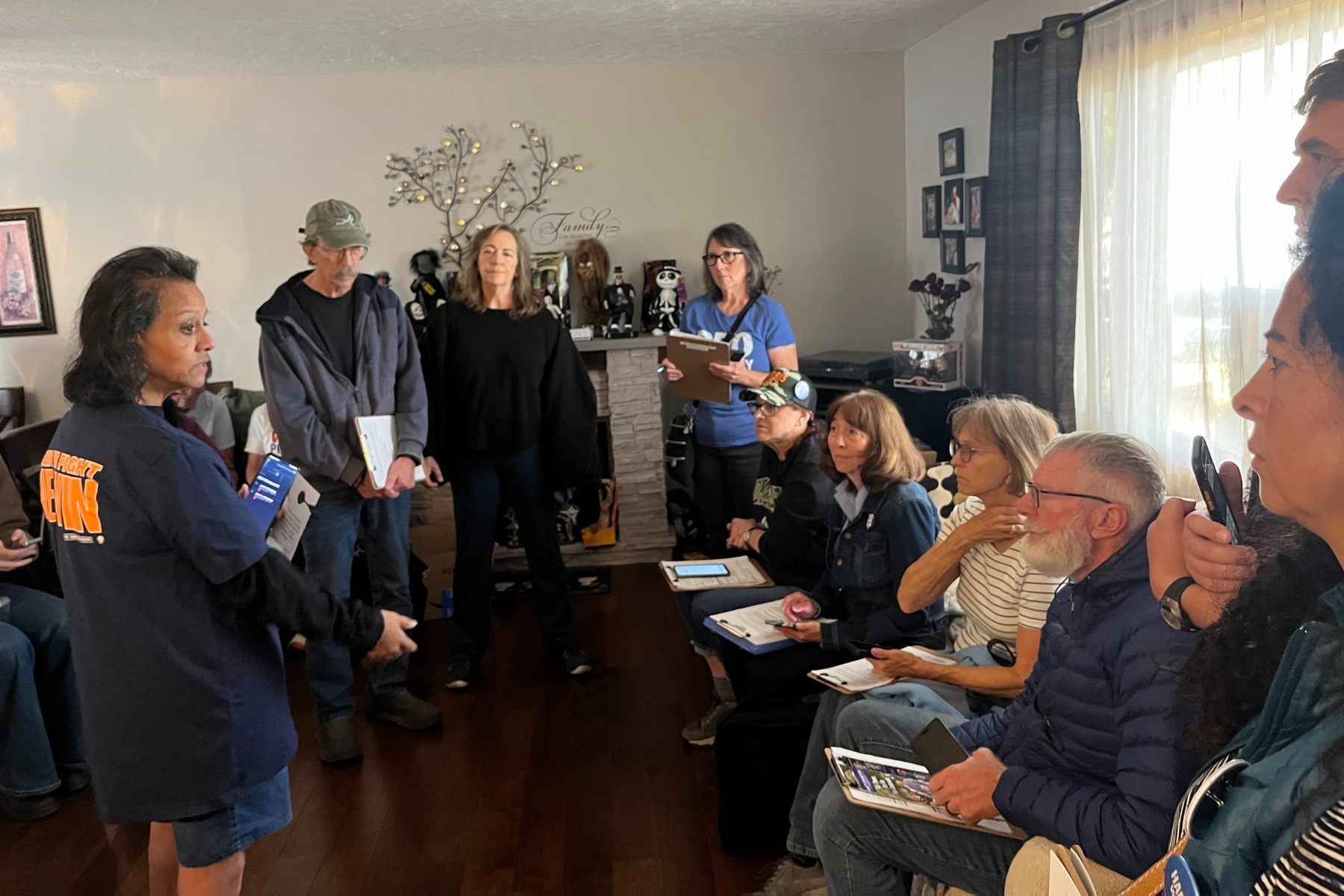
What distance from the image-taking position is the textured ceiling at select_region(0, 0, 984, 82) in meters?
3.61

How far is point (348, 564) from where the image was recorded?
3156mm

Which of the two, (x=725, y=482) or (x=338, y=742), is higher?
(x=725, y=482)

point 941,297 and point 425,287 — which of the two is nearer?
point 941,297

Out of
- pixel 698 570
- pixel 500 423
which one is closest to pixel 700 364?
pixel 500 423

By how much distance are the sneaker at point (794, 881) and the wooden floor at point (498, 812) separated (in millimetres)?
57

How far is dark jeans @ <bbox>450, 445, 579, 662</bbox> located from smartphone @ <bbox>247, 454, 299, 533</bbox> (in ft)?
4.43

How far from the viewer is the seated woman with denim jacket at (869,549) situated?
2434 mm

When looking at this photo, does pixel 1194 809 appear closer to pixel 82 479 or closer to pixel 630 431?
pixel 82 479

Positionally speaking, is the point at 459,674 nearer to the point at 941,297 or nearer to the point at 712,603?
the point at 712,603

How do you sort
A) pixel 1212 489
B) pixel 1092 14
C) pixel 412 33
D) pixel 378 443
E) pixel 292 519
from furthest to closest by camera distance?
1. pixel 412 33
2. pixel 1092 14
3. pixel 378 443
4. pixel 292 519
5. pixel 1212 489

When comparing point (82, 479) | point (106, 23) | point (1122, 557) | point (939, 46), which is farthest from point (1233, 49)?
point (106, 23)

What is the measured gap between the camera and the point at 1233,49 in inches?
103

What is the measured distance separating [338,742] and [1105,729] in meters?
2.34

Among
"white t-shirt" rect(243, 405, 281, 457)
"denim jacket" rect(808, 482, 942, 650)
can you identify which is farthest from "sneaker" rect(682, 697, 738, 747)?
"white t-shirt" rect(243, 405, 281, 457)
